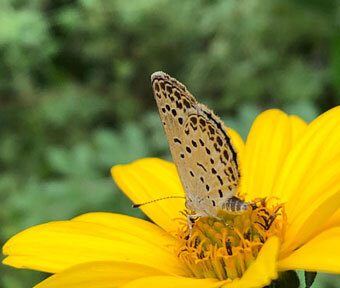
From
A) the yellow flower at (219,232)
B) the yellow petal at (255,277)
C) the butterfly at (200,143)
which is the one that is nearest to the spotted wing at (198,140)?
the butterfly at (200,143)

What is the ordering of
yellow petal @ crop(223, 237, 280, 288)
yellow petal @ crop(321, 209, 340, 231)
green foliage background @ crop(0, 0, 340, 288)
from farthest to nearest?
green foliage background @ crop(0, 0, 340, 288)
yellow petal @ crop(321, 209, 340, 231)
yellow petal @ crop(223, 237, 280, 288)

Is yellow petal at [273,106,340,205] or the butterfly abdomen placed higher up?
yellow petal at [273,106,340,205]

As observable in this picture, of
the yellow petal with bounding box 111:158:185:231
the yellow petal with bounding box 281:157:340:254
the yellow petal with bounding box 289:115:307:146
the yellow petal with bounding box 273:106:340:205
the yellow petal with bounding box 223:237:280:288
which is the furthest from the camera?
the yellow petal with bounding box 289:115:307:146

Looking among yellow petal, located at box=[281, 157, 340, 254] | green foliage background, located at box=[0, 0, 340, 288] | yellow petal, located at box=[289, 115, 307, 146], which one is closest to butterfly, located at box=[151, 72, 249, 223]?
yellow petal, located at box=[281, 157, 340, 254]

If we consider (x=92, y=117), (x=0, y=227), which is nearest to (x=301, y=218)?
(x=0, y=227)

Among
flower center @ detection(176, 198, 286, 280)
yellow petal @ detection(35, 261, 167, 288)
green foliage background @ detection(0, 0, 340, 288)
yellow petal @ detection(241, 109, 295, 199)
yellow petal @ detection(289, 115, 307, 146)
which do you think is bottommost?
yellow petal @ detection(35, 261, 167, 288)

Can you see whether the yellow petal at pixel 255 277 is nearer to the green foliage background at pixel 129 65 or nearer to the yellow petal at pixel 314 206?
the yellow petal at pixel 314 206

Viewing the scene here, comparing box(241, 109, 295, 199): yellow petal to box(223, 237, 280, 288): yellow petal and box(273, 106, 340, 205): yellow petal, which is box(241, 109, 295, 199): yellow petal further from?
box(223, 237, 280, 288): yellow petal
